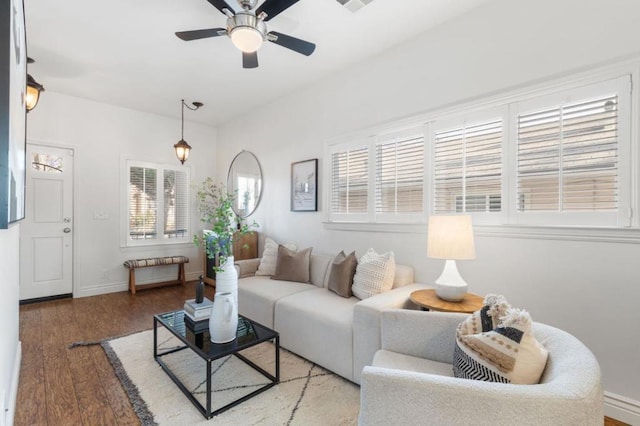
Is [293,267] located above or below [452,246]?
below

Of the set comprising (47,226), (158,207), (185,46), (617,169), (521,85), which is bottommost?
(47,226)

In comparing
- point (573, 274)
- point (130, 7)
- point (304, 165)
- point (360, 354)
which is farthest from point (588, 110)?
point (130, 7)

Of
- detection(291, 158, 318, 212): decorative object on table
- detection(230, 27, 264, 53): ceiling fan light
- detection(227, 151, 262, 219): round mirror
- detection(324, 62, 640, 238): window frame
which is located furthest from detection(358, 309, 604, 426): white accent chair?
detection(227, 151, 262, 219): round mirror

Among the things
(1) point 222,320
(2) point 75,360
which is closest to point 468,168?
(1) point 222,320

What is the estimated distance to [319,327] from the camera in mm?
2314

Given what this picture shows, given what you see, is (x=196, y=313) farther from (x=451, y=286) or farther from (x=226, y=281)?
(x=451, y=286)

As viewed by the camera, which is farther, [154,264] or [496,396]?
[154,264]

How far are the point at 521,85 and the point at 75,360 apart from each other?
413 centimetres

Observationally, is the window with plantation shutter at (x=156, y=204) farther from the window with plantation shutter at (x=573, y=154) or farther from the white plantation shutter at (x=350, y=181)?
the window with plantation shutter at (x=573, y=154)

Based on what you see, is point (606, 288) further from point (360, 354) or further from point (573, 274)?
point (360, 354)

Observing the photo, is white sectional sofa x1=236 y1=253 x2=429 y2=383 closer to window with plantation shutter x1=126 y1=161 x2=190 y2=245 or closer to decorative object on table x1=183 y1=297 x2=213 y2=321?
decorative object on table x1=183 y1=297 x2=213 y2=321

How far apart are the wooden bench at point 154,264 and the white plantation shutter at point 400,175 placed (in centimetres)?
354

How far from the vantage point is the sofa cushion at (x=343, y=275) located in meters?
2.70

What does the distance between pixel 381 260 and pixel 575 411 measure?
1.75 meters
